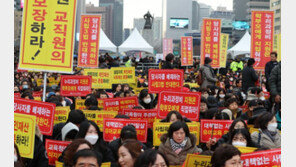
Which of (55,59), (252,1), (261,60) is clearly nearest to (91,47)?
(261,60)

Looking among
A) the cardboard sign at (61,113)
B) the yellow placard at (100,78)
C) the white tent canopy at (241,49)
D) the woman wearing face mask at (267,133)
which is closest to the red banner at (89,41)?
the yellow placard at (100,78)

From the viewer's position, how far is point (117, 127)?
24.7 ft

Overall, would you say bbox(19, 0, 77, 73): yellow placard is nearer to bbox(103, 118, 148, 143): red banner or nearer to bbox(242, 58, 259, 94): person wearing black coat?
bbox(103, 118, 148, 143): red banner

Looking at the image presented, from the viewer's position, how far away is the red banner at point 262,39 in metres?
15.1

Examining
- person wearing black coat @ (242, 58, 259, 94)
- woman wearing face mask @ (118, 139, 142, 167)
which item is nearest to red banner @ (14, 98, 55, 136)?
woman wearing face mask @ (118, 139, 142, 167)

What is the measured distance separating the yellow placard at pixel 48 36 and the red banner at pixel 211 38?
1101 centimetres

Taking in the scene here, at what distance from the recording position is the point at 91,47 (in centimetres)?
1672

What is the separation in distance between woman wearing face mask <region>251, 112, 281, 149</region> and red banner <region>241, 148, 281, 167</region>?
1.32 meters

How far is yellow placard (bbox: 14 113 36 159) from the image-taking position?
544cm

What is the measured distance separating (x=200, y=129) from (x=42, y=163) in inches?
112

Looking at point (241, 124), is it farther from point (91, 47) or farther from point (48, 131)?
point (91, 47)

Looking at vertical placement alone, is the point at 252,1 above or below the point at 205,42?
above

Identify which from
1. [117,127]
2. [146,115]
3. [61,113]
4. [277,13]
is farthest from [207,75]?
[277,13]

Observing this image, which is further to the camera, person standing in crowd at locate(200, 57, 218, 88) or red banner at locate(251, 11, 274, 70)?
red banner at locate(251, 11, 274, 70)
